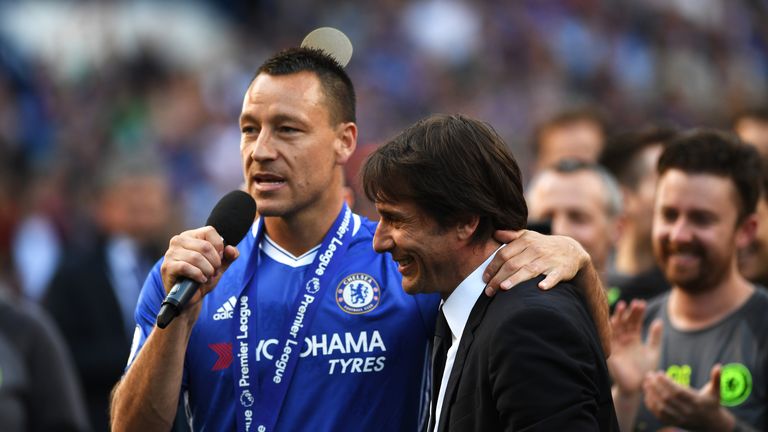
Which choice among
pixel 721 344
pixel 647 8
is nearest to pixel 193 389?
pixel 721 344

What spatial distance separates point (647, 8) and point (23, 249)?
1476 centimetres

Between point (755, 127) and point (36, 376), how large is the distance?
565cm

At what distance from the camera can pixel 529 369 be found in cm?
334

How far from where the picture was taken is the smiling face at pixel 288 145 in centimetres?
425

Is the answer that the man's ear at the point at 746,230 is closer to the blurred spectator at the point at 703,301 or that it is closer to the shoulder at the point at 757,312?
the blurred spectator at the point at 703,301

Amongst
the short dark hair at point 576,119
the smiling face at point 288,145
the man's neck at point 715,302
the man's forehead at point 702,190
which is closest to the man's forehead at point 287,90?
the smiling face at point 288,145

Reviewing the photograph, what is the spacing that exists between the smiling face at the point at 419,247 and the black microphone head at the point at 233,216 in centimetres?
52

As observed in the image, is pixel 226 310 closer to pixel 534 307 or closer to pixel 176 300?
pixel 176 300

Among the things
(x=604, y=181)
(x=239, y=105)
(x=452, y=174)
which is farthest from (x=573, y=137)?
(x=239, y=105)

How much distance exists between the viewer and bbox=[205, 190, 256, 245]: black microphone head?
3.97m

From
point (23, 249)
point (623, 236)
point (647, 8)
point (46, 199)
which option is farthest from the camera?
point (647, 8)

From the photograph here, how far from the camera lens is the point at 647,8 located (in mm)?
22297

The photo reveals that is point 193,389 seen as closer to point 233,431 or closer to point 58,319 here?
point 233,431

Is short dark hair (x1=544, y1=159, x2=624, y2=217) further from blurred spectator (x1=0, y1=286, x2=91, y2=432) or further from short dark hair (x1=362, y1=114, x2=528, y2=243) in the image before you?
blurred spectator (x1=0, y1=286, x2=91, y2=432)
